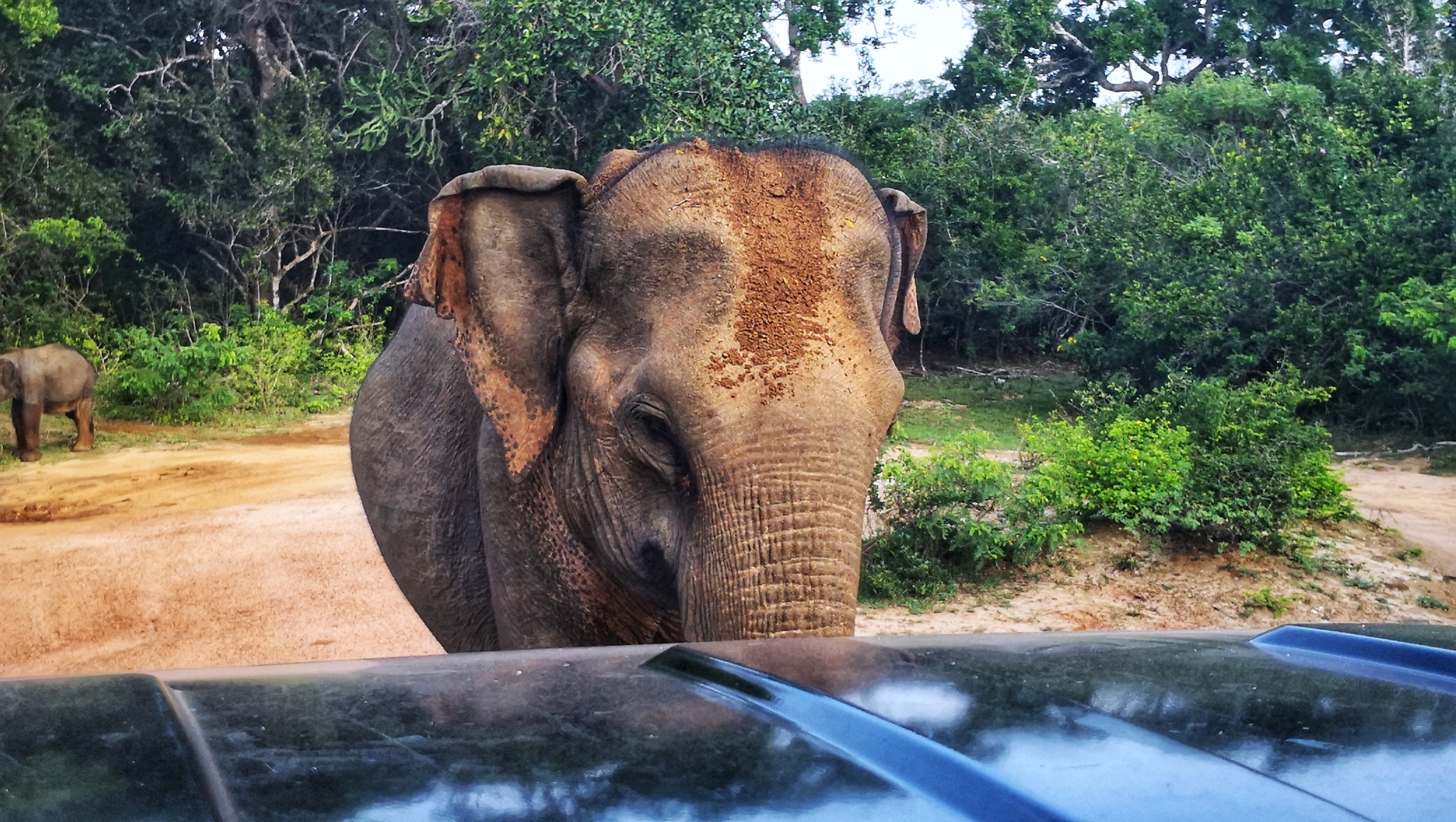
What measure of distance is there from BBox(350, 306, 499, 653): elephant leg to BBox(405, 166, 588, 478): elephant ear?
1.02 feet

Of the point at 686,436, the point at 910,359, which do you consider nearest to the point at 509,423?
the point at 686,436

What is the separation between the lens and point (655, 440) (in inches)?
139

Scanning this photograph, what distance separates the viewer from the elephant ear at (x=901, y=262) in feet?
13.9

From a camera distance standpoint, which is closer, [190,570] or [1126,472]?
[1126,472]

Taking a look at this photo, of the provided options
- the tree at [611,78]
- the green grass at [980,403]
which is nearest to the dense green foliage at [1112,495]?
the green grass at [980,403]

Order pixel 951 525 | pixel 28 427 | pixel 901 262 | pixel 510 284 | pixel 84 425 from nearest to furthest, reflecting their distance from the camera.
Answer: pixel 510 284 → pixel 901 262 → pixel 951 525 → pixel 28 427 → pixel 84 425

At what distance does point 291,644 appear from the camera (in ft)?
24.7

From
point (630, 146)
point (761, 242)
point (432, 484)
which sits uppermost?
point (630, 146)

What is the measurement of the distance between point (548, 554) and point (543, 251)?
87cm

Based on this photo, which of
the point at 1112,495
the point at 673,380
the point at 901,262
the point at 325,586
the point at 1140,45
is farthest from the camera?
the point at 1140,45

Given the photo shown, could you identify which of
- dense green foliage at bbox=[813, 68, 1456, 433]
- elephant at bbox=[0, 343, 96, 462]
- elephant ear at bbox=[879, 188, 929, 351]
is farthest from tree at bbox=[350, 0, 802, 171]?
elephant ear at bbox=[879, 188, 929, 351]

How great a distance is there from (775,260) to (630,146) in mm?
11627

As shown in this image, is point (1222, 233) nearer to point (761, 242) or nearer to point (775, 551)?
point (761, 242)

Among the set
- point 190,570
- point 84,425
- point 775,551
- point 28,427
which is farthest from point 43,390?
point 775,551
